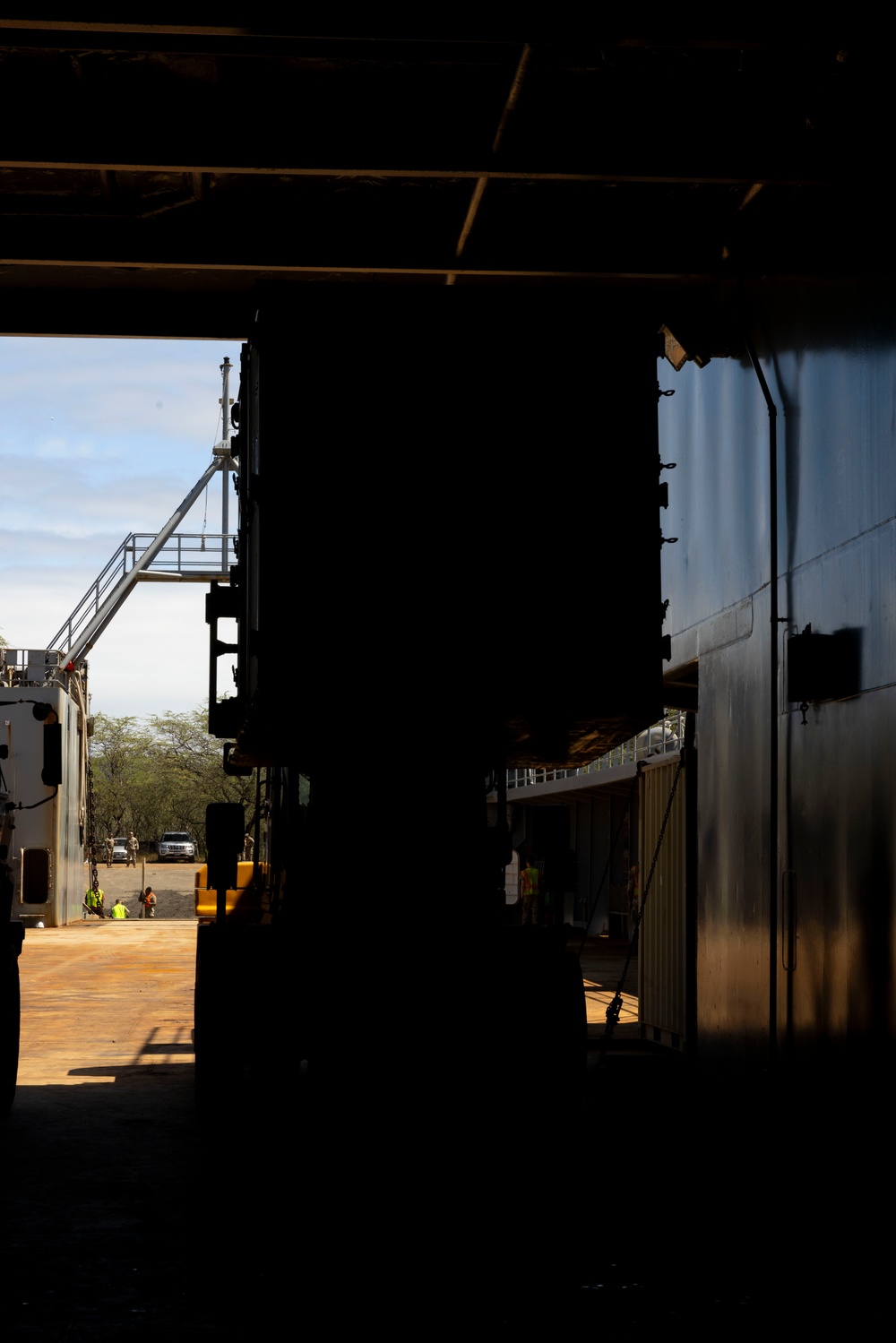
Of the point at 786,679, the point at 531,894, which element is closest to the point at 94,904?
the point at 531,894

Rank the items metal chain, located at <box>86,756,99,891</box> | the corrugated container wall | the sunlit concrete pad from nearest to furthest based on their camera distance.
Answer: the corrugated container wall
the sunlit concrete pad
metal chain, located at <box>86,756,99,891</box>

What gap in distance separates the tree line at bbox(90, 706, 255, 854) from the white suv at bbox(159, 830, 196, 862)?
10.0 meters

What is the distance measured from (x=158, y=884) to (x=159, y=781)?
90.3 ft

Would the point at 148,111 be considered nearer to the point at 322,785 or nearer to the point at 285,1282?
the point at 322,785

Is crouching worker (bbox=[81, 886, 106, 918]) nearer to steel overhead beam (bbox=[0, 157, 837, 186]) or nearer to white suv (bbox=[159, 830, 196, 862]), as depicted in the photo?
white suv (bbox=[159, 830, 196, 862])

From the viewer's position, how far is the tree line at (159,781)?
301ft

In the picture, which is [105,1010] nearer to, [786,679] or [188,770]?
[786,679]

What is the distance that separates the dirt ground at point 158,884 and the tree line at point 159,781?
7.49 m

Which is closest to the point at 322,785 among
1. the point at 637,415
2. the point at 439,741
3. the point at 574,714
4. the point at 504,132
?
the point at 439,741

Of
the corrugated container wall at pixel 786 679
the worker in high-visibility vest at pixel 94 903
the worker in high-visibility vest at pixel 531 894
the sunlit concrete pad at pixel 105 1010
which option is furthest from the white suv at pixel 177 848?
the corrugated container wall at pixel 786 679

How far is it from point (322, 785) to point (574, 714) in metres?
1.39

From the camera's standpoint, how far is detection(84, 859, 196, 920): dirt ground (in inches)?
2271

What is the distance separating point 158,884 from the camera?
217 ft

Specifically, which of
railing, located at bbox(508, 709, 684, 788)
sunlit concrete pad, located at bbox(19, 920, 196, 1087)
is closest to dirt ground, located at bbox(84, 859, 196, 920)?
railing, located at bbox(508, 709, 684, 788)
